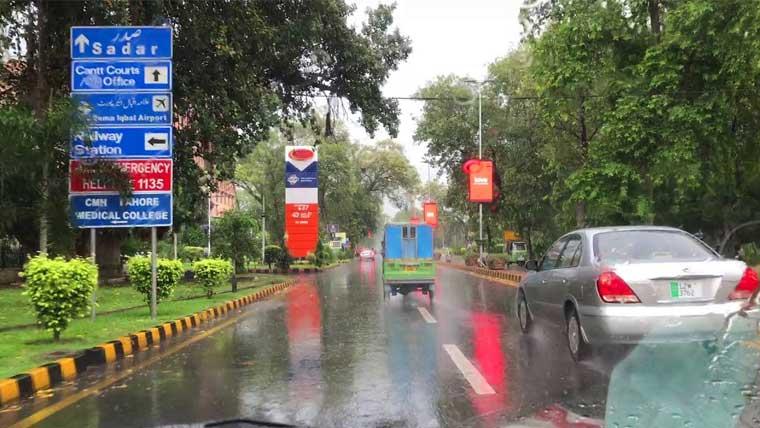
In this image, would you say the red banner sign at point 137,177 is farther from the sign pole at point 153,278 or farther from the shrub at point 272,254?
the shrub at point 272,254

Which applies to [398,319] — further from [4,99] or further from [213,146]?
[4,99]

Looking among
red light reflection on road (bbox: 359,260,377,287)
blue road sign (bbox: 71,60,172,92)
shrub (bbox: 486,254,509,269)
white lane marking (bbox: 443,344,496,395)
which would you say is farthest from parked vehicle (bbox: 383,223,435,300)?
shrub (bbox: 486,254,509,269)

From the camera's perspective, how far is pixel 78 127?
447 inches

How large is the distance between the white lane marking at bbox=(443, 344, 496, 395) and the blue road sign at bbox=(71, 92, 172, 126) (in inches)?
273

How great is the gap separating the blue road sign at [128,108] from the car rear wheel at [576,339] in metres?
8.19

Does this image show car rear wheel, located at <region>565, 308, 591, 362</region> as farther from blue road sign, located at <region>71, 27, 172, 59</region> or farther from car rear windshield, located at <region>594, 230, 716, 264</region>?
blue road sign, located at <region>71, 27, 172, 59</region>

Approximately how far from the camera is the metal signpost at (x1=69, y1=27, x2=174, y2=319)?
1162 centimetres

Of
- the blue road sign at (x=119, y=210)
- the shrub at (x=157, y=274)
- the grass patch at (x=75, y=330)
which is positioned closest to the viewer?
the grass patch at (x=75, y=330)

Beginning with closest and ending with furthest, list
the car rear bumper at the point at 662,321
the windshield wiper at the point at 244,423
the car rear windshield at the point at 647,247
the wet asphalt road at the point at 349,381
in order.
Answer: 1. the windshield wiper at the point at 244,423
2. the wet asphalt road at the point at 349,381
3. the car rear bumper at the point at 662,321
4. the car rear windshield at the point at 647,247

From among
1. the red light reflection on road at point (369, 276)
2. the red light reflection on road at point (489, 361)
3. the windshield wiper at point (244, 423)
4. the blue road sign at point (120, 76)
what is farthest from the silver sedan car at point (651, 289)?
the red light reflection on road at point (369, 276)

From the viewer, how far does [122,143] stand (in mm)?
11781

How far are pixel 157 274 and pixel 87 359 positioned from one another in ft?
17.1

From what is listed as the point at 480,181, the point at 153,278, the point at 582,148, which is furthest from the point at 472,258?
the point at 153,278

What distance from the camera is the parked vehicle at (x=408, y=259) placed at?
1730 centimetres
